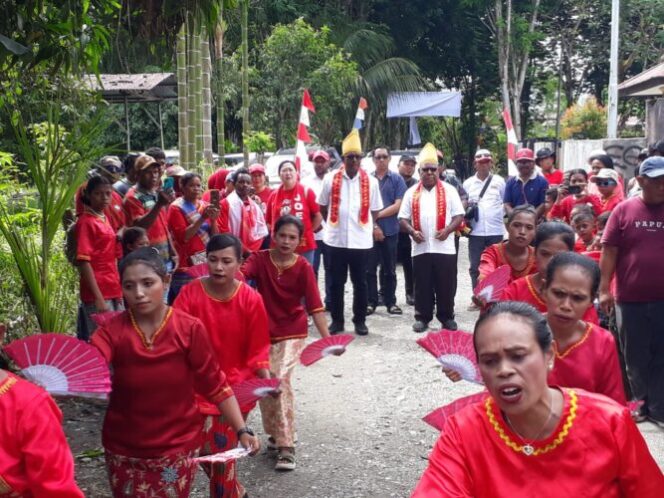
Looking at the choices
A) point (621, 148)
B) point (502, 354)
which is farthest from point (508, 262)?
point (621, 148)

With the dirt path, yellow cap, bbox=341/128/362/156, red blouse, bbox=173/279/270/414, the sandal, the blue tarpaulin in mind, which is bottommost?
the dirt path

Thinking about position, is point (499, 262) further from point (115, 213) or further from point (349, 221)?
point (349, 221)

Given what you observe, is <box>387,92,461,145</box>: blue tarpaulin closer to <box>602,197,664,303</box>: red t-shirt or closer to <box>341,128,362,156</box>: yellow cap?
<box>341,128,362,156</box>: yellow cap

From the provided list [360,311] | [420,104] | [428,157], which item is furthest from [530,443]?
[420,104]

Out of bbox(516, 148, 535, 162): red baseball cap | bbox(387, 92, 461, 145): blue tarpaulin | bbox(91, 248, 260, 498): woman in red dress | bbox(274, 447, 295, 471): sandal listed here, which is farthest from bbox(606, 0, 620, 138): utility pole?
bbox(91, 248, 260, 498): woman in red dress

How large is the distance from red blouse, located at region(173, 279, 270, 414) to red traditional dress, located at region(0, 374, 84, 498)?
7.22 ft

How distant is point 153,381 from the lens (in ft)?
13.4

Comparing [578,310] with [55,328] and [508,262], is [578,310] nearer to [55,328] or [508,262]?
[508,262]

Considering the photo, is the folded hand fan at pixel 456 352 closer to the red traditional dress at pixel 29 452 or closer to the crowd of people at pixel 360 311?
the crowd of people at pixel 360 311

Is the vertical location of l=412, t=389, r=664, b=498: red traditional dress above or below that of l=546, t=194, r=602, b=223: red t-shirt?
below

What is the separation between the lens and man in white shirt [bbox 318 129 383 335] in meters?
9.63

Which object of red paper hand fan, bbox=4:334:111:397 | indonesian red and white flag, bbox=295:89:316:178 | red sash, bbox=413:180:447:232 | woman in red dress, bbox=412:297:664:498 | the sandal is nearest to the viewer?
woman in red dress, bbox=412:297:664:498

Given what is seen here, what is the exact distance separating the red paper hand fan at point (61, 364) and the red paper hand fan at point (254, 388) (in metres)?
1.04

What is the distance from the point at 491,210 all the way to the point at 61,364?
25.5 ft
